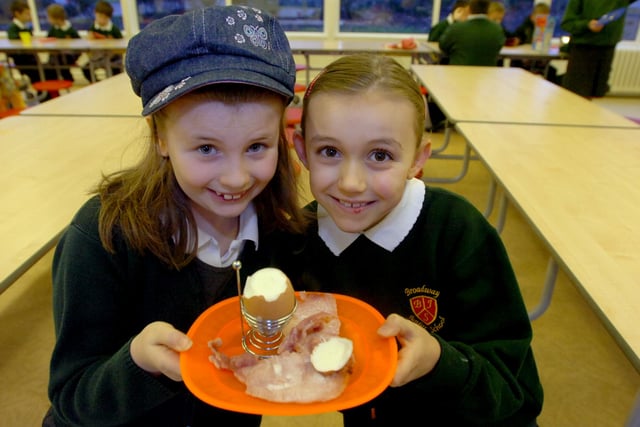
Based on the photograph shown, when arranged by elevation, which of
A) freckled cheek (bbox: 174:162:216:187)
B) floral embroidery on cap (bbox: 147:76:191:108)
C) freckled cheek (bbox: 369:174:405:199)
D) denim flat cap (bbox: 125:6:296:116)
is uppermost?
denim flat cap (bbox: 125:6:296:116)

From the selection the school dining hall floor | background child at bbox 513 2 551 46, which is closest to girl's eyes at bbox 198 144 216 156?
the school dining hall floor

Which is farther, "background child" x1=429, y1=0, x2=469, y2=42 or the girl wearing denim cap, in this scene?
"background child" x1=429, y1=0, x2=469, y2=42

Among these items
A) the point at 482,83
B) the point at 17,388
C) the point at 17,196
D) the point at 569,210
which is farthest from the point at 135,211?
the point at 482,83

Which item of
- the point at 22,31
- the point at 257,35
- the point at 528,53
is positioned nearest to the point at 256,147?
the point at 257,35

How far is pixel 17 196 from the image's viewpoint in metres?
1.41

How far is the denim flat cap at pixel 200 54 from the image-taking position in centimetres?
80

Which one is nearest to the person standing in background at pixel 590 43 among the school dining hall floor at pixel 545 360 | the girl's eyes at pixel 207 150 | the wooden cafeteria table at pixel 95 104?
the school dining hall floor at pixel 545 360

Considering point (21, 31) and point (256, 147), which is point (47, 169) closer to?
point (256, 147)

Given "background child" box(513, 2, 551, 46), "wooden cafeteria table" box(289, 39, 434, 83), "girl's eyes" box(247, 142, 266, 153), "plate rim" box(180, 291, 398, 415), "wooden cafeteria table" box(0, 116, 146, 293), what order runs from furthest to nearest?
"background child" box(513, 2, 551, 46) < "wooden cafeteria table" box(289, 39, 434, 83) < "wooden cafeteria table" box(0, 116, 146, 293) < "girl's eyes" box(247, 142, 266, 153) < "plate rim" box(180, 291, 398, 415)

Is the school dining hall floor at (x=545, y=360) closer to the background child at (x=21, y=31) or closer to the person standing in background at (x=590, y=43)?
the person standing in background at (x=590, y=43)

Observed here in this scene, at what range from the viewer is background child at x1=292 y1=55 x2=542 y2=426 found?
894 mm

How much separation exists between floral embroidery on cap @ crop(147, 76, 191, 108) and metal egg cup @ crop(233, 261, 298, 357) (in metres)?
0.30

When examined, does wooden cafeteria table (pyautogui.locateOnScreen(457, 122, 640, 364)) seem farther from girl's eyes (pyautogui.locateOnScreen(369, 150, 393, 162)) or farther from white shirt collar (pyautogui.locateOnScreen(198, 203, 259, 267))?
white shirt collar (pyautogui.locateOnScreen(198, 203, 259, 267))

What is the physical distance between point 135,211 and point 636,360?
→ 94cm
